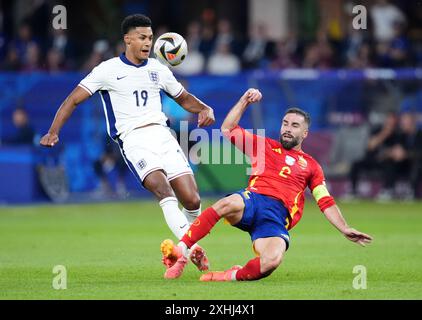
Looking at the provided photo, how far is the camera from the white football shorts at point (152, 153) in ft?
36.4

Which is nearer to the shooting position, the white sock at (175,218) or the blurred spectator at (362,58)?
the white sock at (175,218)

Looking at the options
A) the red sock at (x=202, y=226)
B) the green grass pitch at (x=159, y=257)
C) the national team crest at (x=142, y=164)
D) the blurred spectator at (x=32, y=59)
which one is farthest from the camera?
the blurred spectator at (x=32, y=59)

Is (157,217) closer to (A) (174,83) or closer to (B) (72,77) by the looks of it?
(B) (72,77)

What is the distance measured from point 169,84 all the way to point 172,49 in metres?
0.55

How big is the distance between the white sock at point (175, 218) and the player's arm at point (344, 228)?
5.06 ft

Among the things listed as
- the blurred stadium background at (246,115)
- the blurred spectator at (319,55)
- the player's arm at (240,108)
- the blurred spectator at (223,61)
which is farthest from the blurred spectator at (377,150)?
the player's arm at (240,108)

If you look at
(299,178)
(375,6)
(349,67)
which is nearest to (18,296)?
(299,178)

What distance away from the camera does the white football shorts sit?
1110 centimetres

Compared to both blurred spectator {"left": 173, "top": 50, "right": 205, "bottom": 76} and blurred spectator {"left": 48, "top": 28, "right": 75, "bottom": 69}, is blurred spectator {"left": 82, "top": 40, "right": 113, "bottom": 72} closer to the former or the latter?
blurred spectator {"left": 48, "top": 28, "right": 75, "bottom": 69}

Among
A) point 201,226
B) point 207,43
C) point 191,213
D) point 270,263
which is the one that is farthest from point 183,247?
point 207,43

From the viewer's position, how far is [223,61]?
24797 millimetres

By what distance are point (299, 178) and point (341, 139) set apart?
43.6 ft

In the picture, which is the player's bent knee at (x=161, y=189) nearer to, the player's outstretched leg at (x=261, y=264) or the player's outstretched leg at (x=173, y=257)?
the player's outstretched leg at (x=173, y=257)

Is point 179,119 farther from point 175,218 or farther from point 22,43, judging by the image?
point 175,218
